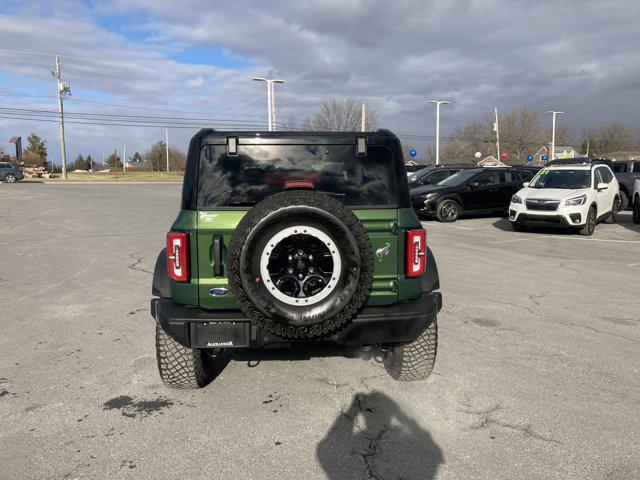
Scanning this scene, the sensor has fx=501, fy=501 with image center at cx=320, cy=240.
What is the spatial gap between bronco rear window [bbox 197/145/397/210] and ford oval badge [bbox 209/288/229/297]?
0.57 m

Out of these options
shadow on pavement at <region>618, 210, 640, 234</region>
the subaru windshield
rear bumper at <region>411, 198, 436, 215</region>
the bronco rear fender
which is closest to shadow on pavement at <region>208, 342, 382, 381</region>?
the bronco rear fender

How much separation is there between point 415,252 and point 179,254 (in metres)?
1.61

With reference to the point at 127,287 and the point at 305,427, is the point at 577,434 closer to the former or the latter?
the point at 305,427

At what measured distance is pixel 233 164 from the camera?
139 inches

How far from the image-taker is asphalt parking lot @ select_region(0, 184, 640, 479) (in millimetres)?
2889

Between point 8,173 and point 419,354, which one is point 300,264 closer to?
point 419,354

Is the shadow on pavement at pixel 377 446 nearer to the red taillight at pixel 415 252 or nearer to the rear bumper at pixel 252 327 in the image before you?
the rear bumper at pixel 252 327

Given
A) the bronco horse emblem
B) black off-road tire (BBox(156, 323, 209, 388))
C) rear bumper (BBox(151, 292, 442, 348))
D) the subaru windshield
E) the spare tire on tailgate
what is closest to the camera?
the spare tire on tailgate

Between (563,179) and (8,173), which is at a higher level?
(8,173)

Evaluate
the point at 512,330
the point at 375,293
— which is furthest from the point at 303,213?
the point at 512,330

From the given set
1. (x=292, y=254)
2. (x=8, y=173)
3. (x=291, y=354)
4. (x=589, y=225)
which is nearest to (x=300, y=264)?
(x=292, y=254)

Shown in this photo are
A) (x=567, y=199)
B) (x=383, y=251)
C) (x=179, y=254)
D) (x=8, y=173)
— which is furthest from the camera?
(x=8, y=173)

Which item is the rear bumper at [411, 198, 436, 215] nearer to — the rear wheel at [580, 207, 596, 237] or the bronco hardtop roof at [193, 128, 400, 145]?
the rear wheel at [580, 207, 596, 237]

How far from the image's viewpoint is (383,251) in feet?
11.3
